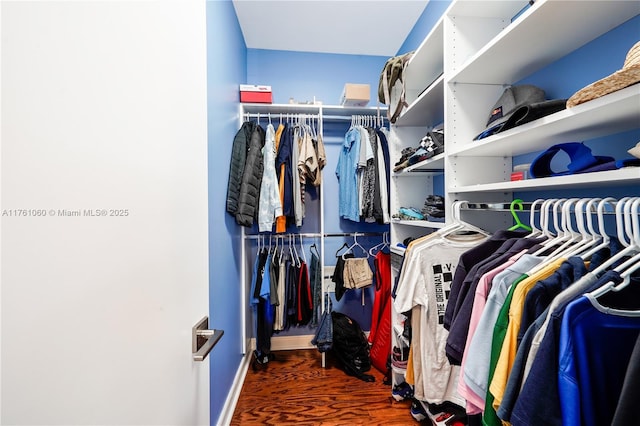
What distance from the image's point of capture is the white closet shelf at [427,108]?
136cm

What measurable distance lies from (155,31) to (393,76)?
1.54 m

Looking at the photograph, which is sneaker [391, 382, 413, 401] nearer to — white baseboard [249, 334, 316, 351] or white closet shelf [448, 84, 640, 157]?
white baseboard [249, 334, 316, 351]

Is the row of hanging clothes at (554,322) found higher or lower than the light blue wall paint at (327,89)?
lower

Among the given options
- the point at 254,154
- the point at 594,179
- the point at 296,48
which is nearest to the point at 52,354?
the point at 594,179

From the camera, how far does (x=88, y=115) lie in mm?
385

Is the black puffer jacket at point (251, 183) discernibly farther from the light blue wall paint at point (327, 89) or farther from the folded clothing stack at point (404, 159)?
the folded clothing stack at point (404, 159)

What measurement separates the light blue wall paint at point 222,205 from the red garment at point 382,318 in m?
1.11

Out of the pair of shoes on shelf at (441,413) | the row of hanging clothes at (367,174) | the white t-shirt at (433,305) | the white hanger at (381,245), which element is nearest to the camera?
the white t-shirt at (433,305)

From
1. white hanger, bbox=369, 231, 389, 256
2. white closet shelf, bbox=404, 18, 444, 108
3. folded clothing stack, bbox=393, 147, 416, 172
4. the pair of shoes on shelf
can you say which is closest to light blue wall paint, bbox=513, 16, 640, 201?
white closet shelf, bbox=404, 18, 444, 108

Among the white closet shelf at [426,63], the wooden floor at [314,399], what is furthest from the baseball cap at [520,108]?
the wooden floor at [314,399]

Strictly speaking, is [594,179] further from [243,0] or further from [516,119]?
[243,0]

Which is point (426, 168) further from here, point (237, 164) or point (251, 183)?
point (237, 164)

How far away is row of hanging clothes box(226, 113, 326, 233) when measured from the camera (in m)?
1.83

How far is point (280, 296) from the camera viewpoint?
2.11 meters
